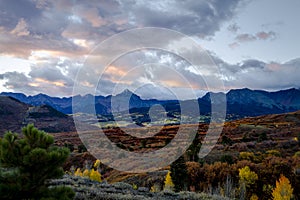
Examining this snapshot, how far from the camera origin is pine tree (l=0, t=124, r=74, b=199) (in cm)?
838

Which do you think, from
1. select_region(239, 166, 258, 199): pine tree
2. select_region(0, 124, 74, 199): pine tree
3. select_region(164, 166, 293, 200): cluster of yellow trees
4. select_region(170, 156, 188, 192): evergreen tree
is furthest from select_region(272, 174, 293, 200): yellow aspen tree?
select_region(0, 124, 74, 199): pine tree

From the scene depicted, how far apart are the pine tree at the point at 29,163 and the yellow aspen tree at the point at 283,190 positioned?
44.2 metres

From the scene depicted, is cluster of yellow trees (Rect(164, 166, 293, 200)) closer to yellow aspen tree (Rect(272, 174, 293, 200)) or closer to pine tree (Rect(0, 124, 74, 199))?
yellow aspen tree (Rect(272, 174, 293, 200))

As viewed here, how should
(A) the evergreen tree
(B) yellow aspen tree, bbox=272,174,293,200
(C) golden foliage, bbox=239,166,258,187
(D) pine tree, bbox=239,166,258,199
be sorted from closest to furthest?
(A) the evergreen tree < (B) yellow aspen tree, bbox=272,174,293,200 < (D) pine tree, bbox=239,166,258,199 < (C) golden foliage, bbox=239,166,258,187

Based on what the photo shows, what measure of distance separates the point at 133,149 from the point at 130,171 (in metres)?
27.6

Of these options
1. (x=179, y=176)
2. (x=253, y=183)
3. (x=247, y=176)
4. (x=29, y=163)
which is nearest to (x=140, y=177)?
(x=179, y=176)

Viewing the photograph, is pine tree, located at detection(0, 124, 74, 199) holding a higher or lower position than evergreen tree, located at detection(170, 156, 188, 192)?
higher

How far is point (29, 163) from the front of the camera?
8.38 meters

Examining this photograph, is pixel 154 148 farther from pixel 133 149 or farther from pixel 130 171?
pixel 130 171

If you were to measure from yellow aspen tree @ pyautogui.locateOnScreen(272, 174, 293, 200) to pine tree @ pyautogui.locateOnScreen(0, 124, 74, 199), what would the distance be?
44.2m

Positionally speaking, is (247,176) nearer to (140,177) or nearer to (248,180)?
(248,180)

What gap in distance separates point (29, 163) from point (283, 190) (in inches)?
1828

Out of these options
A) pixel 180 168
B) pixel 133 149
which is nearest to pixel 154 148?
pixel 133 149

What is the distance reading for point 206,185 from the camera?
5306cm
